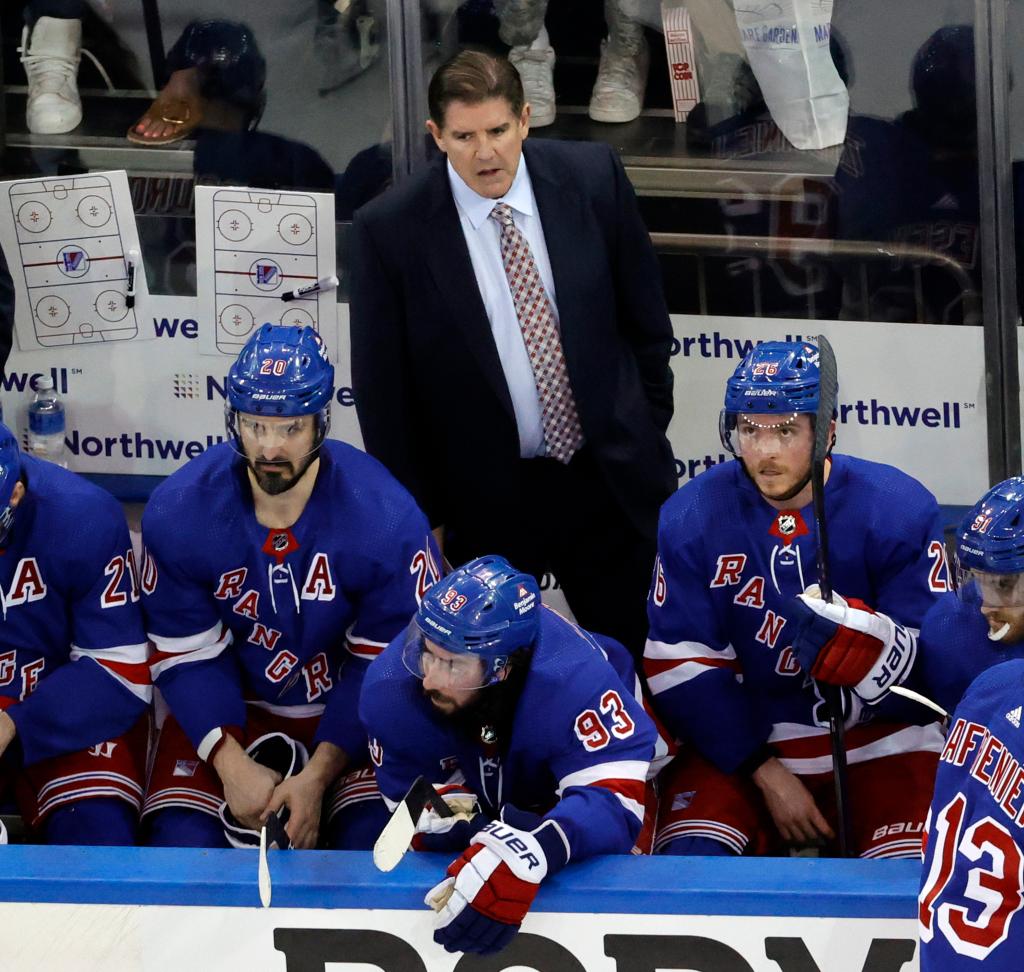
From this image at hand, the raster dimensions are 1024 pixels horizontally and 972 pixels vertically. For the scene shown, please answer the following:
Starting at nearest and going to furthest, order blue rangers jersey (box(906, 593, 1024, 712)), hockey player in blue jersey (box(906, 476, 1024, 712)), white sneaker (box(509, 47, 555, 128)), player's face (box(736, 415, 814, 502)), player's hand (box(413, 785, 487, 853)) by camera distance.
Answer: player's hand (box(413, 785, 487, 853)) → hockey player in blue jersey (box(906, 476, 1024, 712)) → blue rangers jersey (box(906, 593, 1024, 712)) → player's face (box(736, 415, 814, 502)) → white sneaker (box(509, 47, 555, 128))

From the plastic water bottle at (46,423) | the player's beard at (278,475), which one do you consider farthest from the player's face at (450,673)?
the plastic water bottle at (46,423)

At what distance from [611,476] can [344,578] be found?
2.00 feet

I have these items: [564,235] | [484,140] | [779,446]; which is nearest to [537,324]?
[564,235]

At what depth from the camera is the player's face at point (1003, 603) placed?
113 inches

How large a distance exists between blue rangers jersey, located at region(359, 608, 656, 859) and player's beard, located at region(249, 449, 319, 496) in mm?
382

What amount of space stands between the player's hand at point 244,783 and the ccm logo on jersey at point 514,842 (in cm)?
70

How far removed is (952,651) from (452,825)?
952 mm

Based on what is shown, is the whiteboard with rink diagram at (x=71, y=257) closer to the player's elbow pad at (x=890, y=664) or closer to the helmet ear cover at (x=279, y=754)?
the helmet ear cover at (x=279, y=754)

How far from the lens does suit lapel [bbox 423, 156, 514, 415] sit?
344 centimetres

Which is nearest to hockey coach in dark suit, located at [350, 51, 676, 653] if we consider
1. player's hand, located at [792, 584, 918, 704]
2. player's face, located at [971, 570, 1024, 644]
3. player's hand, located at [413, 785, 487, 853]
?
player's hand, located at [792, 584, 918, 704]

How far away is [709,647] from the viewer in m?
3.24

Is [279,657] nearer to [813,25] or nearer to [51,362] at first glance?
[51,362]

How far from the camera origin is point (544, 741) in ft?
9.25

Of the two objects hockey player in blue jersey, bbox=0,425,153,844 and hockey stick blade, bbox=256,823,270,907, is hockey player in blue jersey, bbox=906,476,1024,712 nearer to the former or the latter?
hockey stick blade, bbox=256,823,270,907
